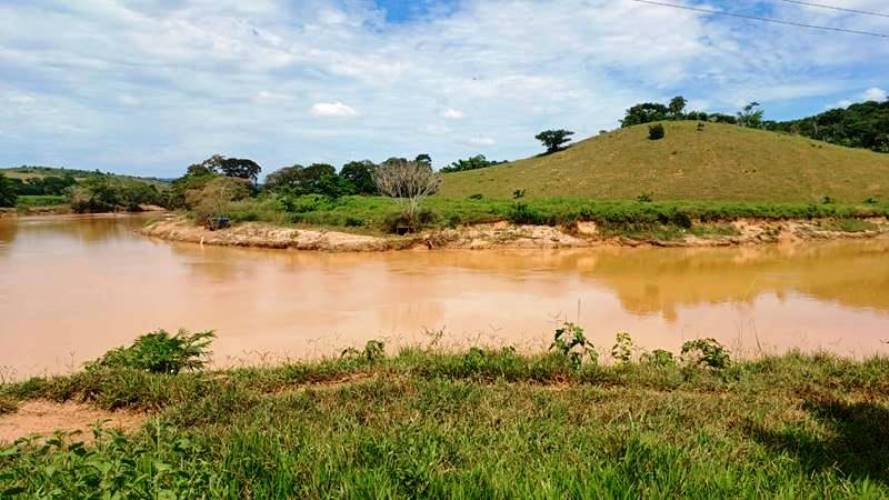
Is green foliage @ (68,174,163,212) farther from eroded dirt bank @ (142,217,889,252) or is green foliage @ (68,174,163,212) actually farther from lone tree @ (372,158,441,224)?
lone tree @ (372,158,441,224)

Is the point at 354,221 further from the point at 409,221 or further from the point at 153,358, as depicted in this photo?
the point at 153,358

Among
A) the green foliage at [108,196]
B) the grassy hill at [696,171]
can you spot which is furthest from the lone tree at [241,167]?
the grassy hill at [696,171]

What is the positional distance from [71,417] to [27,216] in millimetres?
66773

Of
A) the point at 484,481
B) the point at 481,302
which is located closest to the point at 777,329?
the point at 481,302

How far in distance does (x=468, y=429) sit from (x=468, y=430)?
1cm

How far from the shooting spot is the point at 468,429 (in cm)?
367

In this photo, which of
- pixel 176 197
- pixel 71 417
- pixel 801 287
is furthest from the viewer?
pixel 176 197

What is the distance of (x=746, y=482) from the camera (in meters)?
2.63

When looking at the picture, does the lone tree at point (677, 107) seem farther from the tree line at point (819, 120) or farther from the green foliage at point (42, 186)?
the green foliage at point (42, 186)

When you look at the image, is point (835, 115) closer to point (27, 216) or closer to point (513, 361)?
point (513, 361)

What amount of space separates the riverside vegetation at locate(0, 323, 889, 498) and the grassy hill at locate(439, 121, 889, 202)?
3903cm

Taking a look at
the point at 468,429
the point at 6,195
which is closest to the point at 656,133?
the point at 468,429

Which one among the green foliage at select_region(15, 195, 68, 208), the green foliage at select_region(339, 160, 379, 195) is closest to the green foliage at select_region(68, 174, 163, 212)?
the green foliage at select_region(15, 195, 68, 208)

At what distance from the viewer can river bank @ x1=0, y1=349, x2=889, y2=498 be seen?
101 inches
